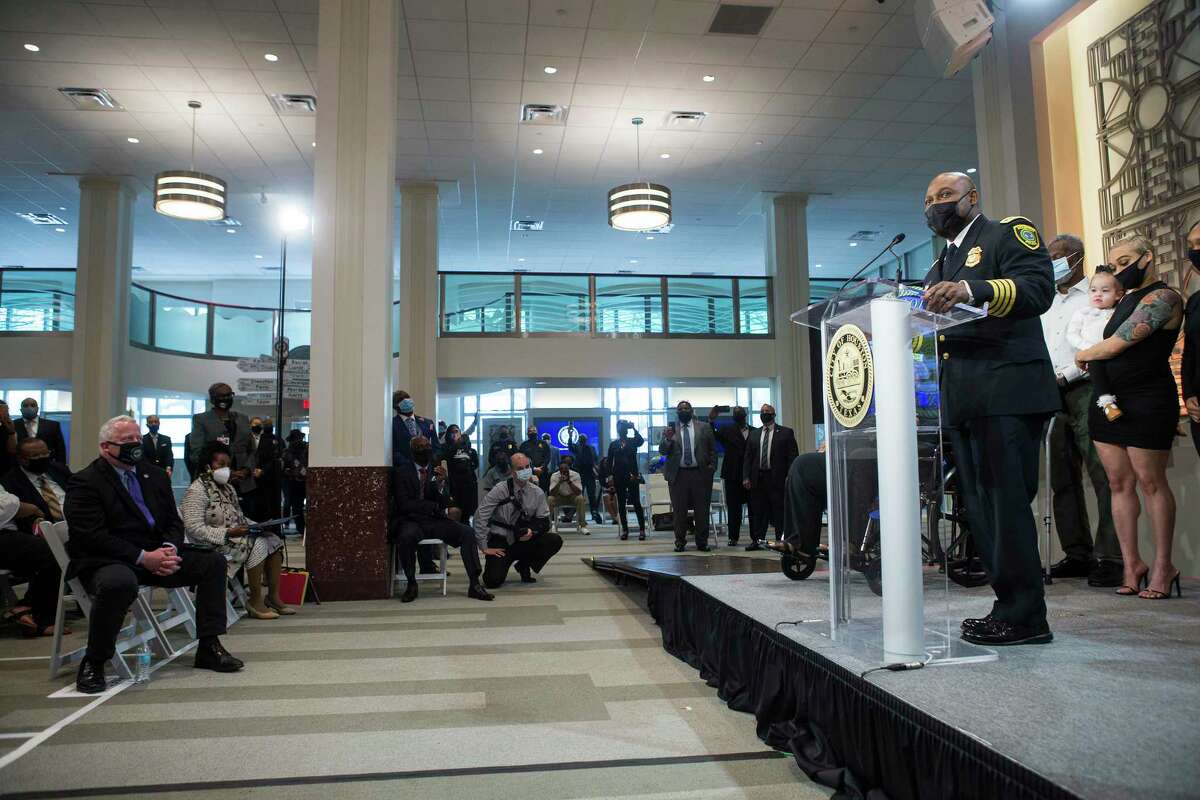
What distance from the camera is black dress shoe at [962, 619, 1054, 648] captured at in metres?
2.37

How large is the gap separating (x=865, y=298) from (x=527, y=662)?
7.96ft

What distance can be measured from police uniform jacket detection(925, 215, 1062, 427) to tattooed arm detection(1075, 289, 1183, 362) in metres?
1.30

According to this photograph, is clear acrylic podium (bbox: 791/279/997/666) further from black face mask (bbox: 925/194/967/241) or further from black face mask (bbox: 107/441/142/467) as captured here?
black face mask (bbox: 107/441/142/467)

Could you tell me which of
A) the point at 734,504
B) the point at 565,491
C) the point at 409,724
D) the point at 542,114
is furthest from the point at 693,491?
the point at 409,724

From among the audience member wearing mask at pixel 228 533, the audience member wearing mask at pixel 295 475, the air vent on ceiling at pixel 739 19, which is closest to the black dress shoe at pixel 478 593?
the audience member wearing mask at pixel 228 533

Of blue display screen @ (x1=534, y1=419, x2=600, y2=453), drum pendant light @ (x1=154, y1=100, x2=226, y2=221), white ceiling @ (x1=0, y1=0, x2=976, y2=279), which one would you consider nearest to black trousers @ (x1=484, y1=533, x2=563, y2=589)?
white ceiling @ (x1=0, y1=0, x2=976, y2=279)

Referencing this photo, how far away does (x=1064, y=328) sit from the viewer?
14.1 feet

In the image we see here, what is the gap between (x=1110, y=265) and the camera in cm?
383

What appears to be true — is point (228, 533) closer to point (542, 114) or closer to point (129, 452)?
point (129, 452)

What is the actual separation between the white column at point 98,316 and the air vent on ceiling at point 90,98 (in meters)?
2.68

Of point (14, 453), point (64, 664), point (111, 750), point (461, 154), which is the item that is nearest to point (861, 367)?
point (111, 750)

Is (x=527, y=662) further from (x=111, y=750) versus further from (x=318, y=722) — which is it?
(x=111, y=750)

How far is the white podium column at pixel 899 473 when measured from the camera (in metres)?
2.18

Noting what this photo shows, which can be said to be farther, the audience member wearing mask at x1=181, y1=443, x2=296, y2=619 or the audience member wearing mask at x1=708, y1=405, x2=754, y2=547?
the audience member wearing mask at x1=708, y1=405, x2=754, y2=547
